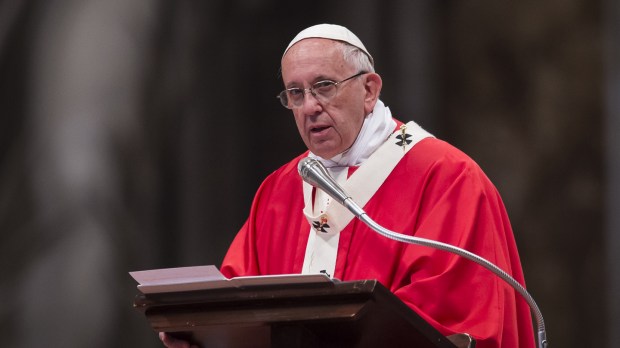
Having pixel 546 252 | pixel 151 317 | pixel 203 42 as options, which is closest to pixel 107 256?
pixel 203 42

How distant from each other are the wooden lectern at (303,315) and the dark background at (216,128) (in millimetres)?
2513

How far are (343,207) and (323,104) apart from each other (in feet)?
1.25

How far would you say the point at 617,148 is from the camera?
5.11 m

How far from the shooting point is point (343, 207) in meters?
3.96

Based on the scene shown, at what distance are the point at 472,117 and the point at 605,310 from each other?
3.69 ft

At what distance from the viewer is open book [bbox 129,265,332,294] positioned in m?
2.74

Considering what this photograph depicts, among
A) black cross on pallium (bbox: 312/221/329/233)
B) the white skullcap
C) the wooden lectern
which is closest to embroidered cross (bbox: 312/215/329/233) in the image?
black cross on pallium (bbox: 312/221/329/233)

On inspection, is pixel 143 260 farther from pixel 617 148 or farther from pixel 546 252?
pixel 617 148

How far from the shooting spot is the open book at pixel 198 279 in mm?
2738

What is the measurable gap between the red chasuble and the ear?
0.24 m

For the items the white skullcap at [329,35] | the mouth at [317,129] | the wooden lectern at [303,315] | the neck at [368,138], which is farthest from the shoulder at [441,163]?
the wooden lectern at [303,315]

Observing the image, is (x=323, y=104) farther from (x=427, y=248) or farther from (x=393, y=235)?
(x=393, y=235)

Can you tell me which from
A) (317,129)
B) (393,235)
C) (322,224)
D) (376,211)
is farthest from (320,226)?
(393,235)

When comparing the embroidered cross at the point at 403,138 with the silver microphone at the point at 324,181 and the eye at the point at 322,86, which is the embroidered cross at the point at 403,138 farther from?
the silver microphone at the point at 324,181
